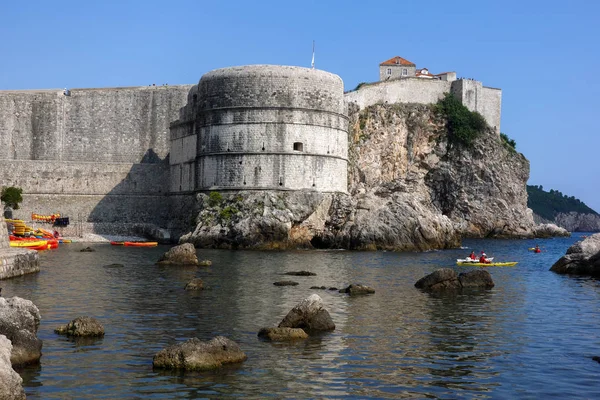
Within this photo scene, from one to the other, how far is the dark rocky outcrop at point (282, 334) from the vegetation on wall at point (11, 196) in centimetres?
3196

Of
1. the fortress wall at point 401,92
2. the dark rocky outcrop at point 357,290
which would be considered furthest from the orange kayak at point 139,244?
the dark rocky outcrop at point 357,290

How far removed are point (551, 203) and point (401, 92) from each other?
9011 centimetres

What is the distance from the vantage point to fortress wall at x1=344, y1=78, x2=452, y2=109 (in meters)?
56.3

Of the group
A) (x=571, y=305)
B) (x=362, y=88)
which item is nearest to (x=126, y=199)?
(x=362, y=88)

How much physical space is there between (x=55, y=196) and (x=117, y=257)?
1562 centimetres

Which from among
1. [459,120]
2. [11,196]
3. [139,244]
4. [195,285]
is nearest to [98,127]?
[11,196]

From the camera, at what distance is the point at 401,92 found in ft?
195

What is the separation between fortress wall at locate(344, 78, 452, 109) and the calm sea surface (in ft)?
106

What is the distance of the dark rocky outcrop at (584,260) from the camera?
28.0 m

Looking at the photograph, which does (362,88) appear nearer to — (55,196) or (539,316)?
(55,196)

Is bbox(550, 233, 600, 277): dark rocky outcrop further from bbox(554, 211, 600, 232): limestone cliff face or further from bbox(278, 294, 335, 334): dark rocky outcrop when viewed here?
bbox(554, 211, 600, 232): limestone cliff face

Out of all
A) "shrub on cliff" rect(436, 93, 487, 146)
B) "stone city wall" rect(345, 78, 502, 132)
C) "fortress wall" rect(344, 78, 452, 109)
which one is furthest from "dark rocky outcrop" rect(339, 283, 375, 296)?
"shrub on cliff" rect(436, 93, 487, 146)

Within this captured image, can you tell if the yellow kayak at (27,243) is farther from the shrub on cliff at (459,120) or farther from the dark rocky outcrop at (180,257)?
the shrub on cliff at (459,120)

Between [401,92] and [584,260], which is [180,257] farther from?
[401,92]
